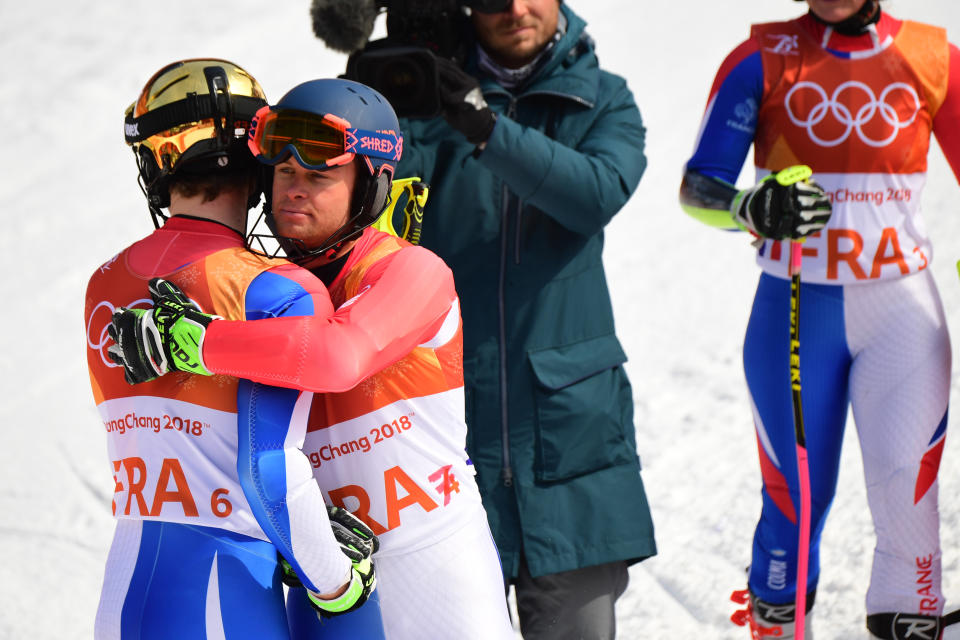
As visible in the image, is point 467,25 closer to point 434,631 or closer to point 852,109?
point 852,109

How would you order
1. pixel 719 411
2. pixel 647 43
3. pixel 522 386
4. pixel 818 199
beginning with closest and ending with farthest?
pixel 818 199, pixel 522 386, pixel 719 411, pixel 647 43

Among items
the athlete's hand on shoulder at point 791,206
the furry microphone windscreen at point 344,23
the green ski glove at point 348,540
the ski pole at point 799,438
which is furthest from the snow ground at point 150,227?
the green ski glove at point 348,540

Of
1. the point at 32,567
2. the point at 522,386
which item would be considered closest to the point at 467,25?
the point at 522,386

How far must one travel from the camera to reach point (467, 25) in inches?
152

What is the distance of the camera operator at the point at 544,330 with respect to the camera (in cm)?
364

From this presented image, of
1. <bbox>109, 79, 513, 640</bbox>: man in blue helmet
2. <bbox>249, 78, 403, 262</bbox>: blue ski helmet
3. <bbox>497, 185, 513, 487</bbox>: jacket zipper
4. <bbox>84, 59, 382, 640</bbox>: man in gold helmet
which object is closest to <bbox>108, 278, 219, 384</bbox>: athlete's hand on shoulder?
<bbox>84, 59, 382, 640</bbox>: man in gold helmet

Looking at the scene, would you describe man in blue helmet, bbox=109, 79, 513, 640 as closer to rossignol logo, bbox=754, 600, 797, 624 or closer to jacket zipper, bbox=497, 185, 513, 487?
jacket zipper, bbox=497, 185, 513, 487

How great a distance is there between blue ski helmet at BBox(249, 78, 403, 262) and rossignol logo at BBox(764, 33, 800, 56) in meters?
1.57

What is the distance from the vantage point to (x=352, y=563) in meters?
2.59

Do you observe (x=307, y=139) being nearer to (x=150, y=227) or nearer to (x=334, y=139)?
(x=334, y=139)

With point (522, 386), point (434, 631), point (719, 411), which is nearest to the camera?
point (434, 631)

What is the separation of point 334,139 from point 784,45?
1.81 meters

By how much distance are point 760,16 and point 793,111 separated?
28.4 ft

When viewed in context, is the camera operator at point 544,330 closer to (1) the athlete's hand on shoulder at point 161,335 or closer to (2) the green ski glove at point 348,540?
(2) the green ski glove at point 348,540
